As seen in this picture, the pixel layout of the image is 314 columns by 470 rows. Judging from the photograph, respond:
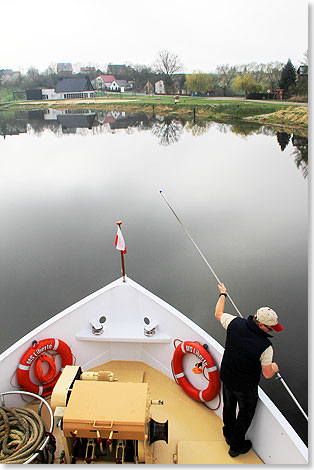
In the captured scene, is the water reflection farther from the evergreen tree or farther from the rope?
the rope

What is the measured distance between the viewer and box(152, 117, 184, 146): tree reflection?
22.1m

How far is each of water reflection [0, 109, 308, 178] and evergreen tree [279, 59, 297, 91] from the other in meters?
4.34

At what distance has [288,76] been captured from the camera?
80.8 feet

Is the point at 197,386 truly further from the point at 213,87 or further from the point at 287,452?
the point at 213,87

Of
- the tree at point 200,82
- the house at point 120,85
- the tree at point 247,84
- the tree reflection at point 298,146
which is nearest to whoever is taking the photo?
the tree reflection at point 298,146

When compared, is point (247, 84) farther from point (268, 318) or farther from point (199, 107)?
point (268, 318)

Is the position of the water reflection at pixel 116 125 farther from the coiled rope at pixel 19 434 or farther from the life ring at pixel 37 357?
the coiled rope at pixel 19 434

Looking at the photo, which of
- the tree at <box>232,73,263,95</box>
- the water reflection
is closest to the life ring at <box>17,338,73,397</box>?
the water reflection

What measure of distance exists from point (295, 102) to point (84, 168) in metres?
15.1

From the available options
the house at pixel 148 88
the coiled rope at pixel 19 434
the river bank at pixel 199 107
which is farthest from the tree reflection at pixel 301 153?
the house at pixel 148 88

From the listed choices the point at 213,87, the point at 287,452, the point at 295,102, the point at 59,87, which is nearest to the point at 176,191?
the point at 287,452

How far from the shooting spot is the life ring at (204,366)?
8.27ft

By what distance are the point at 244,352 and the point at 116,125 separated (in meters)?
27.2

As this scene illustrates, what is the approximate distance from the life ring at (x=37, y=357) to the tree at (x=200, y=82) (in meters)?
31.4
